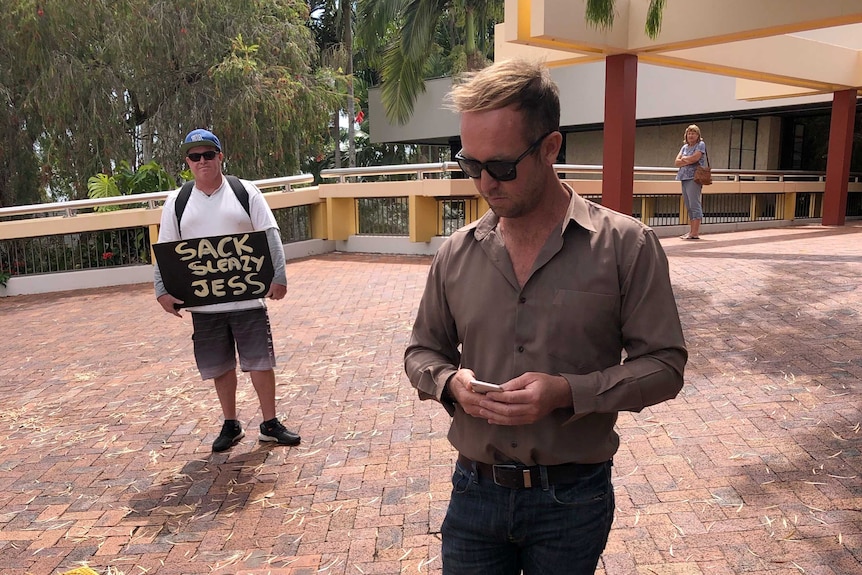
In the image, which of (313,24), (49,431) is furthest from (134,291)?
(313,24)

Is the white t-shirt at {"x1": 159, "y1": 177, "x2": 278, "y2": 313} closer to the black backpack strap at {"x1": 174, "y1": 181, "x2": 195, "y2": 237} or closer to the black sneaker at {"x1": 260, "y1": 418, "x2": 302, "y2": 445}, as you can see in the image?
the black backpack strap at {"x1": 174, "y1": 181, "x2": 195, "y2": 237}

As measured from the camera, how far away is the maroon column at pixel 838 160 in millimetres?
17812

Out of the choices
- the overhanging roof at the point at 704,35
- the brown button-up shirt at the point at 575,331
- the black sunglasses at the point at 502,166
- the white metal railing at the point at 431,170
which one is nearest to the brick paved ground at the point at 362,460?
the brown button-up shirt at the point at 575,331

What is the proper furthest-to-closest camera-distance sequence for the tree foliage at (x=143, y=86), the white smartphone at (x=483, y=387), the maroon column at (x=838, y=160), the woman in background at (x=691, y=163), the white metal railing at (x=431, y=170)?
the maroon column at (x=838, y=160) < the tree foliage at (x=143, y=86) < the white metal railing at (x=431, y=170) < the woman in background at (x=691, y=163) < the white smartphone at (x=483, y=387)

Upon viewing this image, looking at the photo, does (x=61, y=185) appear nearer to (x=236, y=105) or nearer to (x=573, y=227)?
(x=236, y=105)

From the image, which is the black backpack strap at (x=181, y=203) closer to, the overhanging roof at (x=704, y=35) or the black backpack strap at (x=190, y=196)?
the black backpack strap at (x=190, y=196)

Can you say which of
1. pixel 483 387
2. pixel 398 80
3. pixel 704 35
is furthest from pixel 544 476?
pixel 398 80

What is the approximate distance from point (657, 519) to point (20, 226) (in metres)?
11.5

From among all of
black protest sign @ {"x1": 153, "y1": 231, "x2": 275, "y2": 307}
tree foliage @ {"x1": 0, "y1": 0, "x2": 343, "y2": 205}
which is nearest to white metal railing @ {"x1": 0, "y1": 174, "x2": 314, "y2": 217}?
tree foliage @ {"x1": 0, "y1": 0, "x2": 343, "y2": 205}

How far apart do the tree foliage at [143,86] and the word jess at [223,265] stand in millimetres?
13222

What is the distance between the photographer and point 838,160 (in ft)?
59.6

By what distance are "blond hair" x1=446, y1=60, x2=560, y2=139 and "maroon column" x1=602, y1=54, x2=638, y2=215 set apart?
11407 mm

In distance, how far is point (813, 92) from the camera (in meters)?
17.9

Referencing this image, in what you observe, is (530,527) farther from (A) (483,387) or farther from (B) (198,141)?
(B) (198,141)
